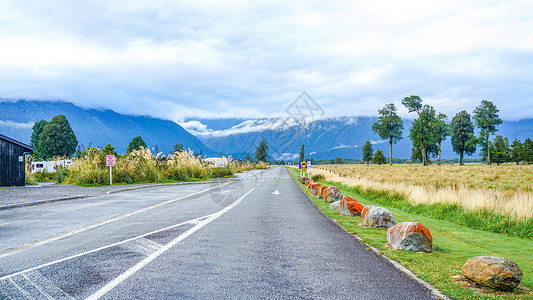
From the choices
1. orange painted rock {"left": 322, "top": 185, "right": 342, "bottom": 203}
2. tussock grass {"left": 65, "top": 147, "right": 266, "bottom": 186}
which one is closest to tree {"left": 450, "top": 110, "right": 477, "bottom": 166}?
tussock grass {"left": 65, "top": 147, "right": 266, "bottom": 186}

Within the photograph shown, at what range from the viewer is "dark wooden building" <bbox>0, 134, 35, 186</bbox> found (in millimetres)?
28359

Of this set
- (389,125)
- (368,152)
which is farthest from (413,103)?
(368,152)

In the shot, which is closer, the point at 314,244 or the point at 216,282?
the point at 216,282

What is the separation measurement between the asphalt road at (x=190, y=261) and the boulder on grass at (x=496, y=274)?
2.87 feet

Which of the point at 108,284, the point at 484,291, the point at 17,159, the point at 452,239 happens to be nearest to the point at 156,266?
the point at 108,284

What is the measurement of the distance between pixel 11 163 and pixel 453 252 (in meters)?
32.5

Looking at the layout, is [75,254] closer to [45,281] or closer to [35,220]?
[45,281]

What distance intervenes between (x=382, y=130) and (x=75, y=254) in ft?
314

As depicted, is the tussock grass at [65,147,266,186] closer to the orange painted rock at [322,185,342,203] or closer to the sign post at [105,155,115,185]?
the sign post at [105,155,115,185]

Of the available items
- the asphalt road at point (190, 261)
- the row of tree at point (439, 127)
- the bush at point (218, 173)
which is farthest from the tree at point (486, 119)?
the asphalt road at point (190, 261)

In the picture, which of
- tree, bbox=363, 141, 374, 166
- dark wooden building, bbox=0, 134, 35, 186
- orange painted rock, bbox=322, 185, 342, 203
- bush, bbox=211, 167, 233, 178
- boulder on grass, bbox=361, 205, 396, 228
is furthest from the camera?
tree, bbox=363, 141, 374, 166

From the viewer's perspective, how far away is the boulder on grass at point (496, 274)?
5.16 metres

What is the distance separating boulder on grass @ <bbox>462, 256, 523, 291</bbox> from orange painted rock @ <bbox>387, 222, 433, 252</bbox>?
228cm

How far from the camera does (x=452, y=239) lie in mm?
9742
